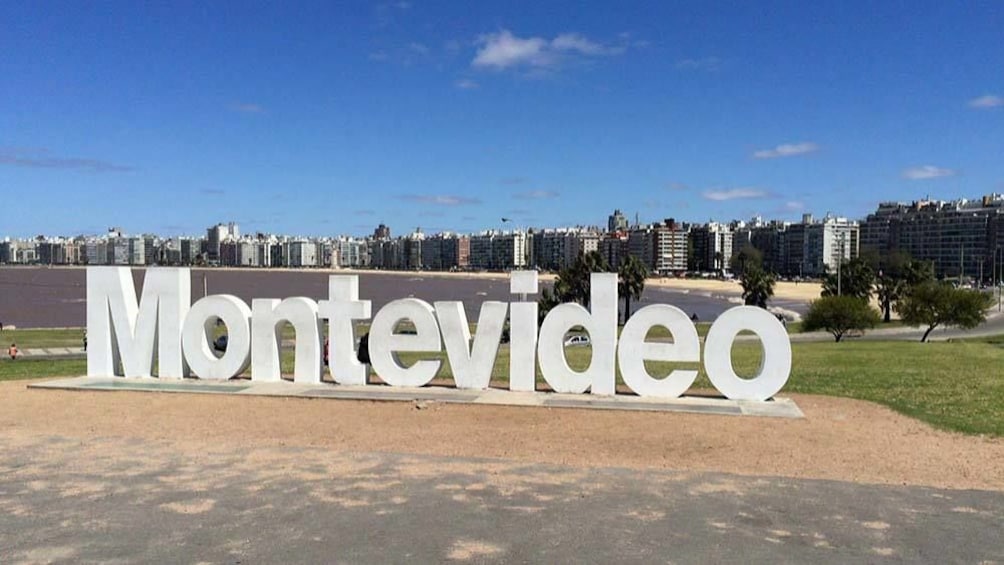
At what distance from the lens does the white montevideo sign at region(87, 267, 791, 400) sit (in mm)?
15125

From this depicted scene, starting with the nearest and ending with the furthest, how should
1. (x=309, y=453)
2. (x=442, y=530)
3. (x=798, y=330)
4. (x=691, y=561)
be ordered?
1. (x=691, y=561)
2. (x=442, y=530)
3. (x=309, y=453)
4. (x=798, y=330)

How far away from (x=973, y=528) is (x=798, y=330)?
149 ft

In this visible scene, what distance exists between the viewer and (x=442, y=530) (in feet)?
24.6

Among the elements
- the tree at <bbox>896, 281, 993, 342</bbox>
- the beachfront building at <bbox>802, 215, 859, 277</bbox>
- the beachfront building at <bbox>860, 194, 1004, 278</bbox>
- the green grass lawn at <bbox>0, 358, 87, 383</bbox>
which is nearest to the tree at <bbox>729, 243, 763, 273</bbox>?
the beachfront building at <bbox>802, 215, 859, 277</bbox>

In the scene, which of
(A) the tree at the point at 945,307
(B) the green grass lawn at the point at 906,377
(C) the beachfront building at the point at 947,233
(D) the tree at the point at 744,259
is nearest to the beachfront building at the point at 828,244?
(C) the beachfront building at the point at 947,233

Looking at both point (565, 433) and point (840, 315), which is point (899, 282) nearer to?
point (840, 315)

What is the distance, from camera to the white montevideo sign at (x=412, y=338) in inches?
595

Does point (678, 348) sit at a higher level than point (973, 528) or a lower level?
higher

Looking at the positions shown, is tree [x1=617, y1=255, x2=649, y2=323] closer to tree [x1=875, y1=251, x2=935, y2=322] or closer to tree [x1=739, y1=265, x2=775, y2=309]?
tree [x1=739, y1=265, x2=775, y2=309]

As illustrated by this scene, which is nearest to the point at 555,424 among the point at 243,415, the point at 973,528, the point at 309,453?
the point at 309,453

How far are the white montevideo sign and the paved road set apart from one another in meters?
5.66

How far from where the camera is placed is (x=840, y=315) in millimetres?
40156

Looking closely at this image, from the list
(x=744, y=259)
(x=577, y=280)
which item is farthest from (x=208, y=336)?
(x=744, y=259)

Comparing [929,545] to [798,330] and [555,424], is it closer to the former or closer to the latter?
[555,424]
